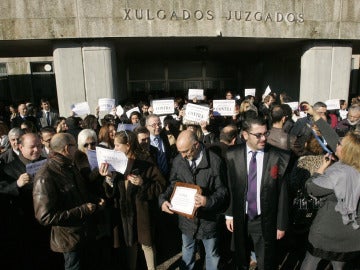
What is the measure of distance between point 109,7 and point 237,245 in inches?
289

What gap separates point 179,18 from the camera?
862 cm

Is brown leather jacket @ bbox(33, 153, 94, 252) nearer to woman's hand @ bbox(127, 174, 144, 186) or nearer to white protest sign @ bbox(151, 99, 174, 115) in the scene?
woman's hand @ bbox(127, 174, 144, 186)

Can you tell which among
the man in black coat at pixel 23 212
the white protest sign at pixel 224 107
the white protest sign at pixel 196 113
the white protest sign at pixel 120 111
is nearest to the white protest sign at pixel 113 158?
the man in black coat at pixel 23 212

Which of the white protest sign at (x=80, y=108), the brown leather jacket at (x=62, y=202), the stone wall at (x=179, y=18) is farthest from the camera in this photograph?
the stone wall at (x=179, y=18)

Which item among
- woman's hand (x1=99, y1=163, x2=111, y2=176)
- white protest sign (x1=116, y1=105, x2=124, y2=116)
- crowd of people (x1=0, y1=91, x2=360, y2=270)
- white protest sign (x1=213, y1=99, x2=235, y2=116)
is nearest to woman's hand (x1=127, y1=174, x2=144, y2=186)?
crowd of people (x1=0, y1=91, x2=360, y2=270)

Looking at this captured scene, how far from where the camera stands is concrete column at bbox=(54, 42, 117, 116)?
27.6ft

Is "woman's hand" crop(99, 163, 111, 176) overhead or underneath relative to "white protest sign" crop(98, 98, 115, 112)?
underneath

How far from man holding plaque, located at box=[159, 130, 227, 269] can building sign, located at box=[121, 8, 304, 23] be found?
6.23 metres

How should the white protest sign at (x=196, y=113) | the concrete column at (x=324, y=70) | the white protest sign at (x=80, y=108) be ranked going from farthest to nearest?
1. the concrete column at (x=324, y=70)
2. the white protest sign at (x=80, y=108)
3. the white protest sign at (x=196, y=113)

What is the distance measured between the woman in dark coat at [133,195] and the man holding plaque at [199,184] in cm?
19

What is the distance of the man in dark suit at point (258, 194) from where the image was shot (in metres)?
3.08

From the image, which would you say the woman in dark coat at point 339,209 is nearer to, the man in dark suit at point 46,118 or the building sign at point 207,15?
the building sign at point 207,15

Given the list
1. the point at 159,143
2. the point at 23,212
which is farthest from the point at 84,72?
the point at 23,212

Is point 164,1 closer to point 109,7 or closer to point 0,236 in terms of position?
point 109,7
